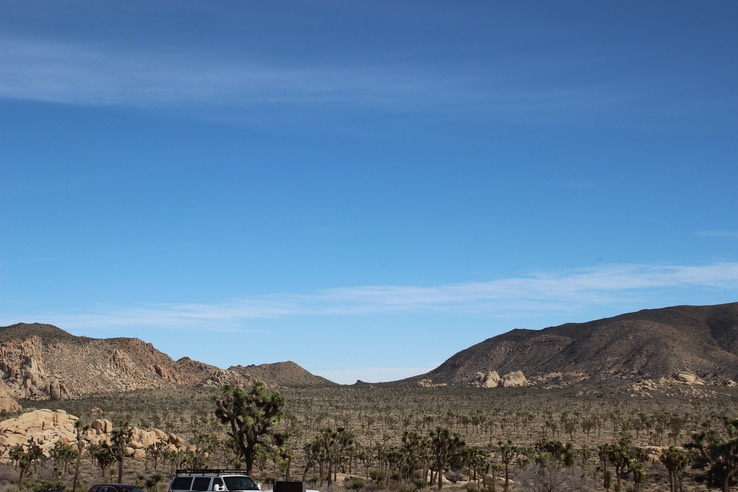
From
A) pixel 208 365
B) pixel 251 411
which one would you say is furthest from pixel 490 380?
pixel 251 411

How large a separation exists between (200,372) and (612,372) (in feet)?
287

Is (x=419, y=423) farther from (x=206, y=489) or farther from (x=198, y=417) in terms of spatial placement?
(x=206, y=489)

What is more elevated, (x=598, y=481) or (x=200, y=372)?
(x=200, y=372)

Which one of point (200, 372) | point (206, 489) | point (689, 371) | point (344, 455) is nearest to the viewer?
point (206, 489)

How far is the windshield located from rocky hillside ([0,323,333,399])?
10202 cm

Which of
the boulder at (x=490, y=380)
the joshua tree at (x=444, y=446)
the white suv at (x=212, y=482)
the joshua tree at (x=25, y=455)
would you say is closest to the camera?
the white suv at (x=212, y=482)

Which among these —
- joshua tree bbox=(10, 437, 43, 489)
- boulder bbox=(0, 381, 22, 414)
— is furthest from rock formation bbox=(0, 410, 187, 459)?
boulder bbox=(0, 381, 22, 414)

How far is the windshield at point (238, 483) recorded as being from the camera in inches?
978

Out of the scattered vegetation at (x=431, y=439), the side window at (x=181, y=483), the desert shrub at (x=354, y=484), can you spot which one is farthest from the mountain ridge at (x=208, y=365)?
the side window at (x=181, y=483)

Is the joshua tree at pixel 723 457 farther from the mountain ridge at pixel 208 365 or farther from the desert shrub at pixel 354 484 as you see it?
the mountain ridge at pixel 208 365

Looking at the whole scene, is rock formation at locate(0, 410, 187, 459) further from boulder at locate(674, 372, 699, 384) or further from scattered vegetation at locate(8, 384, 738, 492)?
boulder at locate(674, 372, 699, 384)

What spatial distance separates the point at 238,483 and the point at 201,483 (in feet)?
3.55

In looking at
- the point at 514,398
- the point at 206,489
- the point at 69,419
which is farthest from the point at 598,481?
the point at 514,398

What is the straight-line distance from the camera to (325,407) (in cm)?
11956
